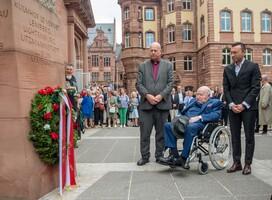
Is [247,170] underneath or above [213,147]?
underneath

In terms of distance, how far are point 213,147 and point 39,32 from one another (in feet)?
11.2

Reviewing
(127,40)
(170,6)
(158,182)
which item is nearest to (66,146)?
(158,182)

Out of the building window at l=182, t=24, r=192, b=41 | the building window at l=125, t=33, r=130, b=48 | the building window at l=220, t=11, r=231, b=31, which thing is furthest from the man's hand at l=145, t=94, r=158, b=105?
the building window at l=125, t=33, r=130, b=48

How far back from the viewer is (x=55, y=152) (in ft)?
19.7

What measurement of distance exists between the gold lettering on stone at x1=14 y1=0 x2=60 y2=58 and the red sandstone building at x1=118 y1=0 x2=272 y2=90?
45460 mm

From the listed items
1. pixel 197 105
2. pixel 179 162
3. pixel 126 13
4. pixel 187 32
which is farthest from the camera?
pixel 126 13

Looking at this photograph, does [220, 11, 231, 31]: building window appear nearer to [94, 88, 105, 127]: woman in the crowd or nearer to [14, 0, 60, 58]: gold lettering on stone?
[94, 88, 105, 127]: woman in the crowd

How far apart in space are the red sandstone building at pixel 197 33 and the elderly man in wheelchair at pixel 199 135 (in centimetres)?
Answer: 4380

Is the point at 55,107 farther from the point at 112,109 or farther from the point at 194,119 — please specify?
the point at 112,109

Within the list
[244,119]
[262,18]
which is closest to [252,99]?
[244,119]

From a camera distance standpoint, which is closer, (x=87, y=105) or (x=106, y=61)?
(x=87, y=105)

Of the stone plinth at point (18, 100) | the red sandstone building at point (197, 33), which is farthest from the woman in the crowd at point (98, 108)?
the red sandstone building at point (197, 33)

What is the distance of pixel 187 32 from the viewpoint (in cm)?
5791

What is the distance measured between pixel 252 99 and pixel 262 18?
48278 mm
